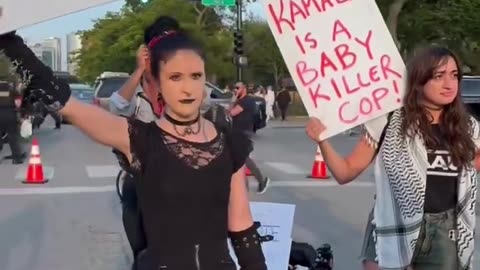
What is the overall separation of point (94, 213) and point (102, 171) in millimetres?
5088

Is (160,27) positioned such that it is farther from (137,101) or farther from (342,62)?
(137,101)

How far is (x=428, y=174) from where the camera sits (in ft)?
11.7

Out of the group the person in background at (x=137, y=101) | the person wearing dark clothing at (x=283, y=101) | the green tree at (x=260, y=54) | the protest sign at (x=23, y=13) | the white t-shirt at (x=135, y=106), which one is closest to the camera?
the protest sign at (x=23, y=13)

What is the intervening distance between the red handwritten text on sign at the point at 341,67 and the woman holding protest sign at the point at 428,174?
11 cm

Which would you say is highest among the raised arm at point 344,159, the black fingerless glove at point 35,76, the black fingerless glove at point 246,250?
the black fingerless glove at point 35,76

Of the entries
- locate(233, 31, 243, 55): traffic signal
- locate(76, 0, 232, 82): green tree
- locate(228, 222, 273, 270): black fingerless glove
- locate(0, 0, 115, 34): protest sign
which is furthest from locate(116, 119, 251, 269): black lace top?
locate(76, 0, 232, 82): green tree

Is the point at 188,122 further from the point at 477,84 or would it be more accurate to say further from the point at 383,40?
the point at 477,84

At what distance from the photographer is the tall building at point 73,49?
89.3m

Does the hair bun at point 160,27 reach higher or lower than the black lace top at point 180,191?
higher

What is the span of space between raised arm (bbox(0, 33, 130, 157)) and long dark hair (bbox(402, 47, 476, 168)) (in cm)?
131

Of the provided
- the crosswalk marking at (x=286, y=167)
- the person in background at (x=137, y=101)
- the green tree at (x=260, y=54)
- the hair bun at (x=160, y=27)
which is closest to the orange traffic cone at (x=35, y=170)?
the crosswalk marking at (x=286, y=167)

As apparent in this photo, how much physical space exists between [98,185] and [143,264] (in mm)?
10654

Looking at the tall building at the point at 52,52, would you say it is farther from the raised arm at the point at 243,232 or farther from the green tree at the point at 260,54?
the green tree at the point at 260,54

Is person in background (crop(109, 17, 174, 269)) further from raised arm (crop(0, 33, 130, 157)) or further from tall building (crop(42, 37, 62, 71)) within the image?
raised arm (crop(0, 33, 130, 157))
